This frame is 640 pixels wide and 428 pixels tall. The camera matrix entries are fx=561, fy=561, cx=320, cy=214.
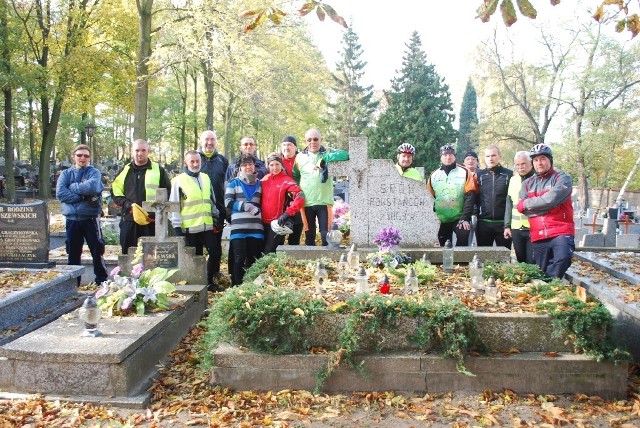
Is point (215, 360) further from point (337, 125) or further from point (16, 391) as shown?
point (337, 125)

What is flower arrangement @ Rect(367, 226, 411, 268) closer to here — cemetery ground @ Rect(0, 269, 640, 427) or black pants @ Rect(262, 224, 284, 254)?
black pants @ Rect(262, 224, 284, 254)

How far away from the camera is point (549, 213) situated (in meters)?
6.05

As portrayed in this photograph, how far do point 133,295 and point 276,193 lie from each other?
2.48m

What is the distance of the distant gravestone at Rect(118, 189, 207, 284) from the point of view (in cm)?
659

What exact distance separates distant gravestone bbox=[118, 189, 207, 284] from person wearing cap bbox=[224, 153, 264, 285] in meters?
0.60

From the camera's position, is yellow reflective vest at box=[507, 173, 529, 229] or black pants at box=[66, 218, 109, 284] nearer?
yellow reflective vest at box=[507, 173, 529, 229]

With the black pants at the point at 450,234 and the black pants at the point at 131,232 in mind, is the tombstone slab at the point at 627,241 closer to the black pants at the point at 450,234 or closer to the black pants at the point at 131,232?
the black pants at the point at 450,234

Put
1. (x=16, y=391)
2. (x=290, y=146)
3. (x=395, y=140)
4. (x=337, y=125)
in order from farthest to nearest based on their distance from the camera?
(x=337, y=125)
(x=395, y=140)
(x=290, y=146)
(x=16, y=391)

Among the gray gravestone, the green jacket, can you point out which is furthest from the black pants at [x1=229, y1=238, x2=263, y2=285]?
the gray gravestone

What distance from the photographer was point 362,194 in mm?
7578

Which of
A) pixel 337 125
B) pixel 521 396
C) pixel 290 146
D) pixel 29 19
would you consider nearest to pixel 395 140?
pixel 337 125

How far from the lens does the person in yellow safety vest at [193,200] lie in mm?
6980

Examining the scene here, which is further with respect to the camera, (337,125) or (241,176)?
(337,125)

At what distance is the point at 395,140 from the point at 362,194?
104ft
